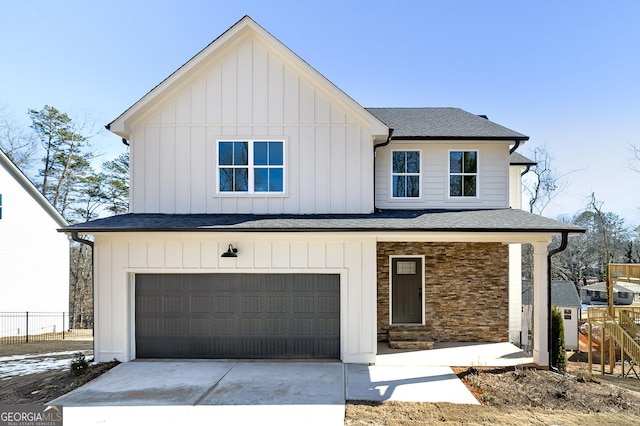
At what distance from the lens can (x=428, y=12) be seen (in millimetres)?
13758

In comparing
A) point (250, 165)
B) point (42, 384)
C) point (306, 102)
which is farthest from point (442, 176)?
point (42, 384)

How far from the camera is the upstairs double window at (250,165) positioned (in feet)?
30.7

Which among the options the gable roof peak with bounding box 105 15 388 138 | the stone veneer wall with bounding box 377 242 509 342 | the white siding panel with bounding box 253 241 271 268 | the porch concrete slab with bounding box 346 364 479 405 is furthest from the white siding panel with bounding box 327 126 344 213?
the porch concrete slab with bounding box 346 364 479 405

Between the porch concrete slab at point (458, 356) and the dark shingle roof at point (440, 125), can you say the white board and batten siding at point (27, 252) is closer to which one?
the dark shingle roof at point (440, 125)

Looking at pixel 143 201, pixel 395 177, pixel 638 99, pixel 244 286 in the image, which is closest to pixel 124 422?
pixel 244 286

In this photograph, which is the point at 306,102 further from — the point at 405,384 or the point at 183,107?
the point at 405,384

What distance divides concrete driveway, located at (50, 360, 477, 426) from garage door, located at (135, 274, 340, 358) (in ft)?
1.18

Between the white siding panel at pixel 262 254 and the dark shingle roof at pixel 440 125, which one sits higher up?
the dark shingle roof at pixel 440 125

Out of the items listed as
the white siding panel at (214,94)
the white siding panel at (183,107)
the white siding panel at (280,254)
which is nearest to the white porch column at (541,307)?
the white siding panel at (280,254)

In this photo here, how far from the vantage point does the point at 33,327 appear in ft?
54.6

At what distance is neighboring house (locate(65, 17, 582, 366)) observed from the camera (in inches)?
330

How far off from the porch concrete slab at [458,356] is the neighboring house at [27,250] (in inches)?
642

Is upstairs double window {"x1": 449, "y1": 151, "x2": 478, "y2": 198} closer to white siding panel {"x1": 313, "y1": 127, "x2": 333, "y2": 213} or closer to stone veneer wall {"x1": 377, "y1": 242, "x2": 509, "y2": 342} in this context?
stone veneer wall {"x1": 377, "y1": 242, "x2": 509, "y2": 342}

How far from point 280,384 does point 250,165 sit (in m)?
5.18
